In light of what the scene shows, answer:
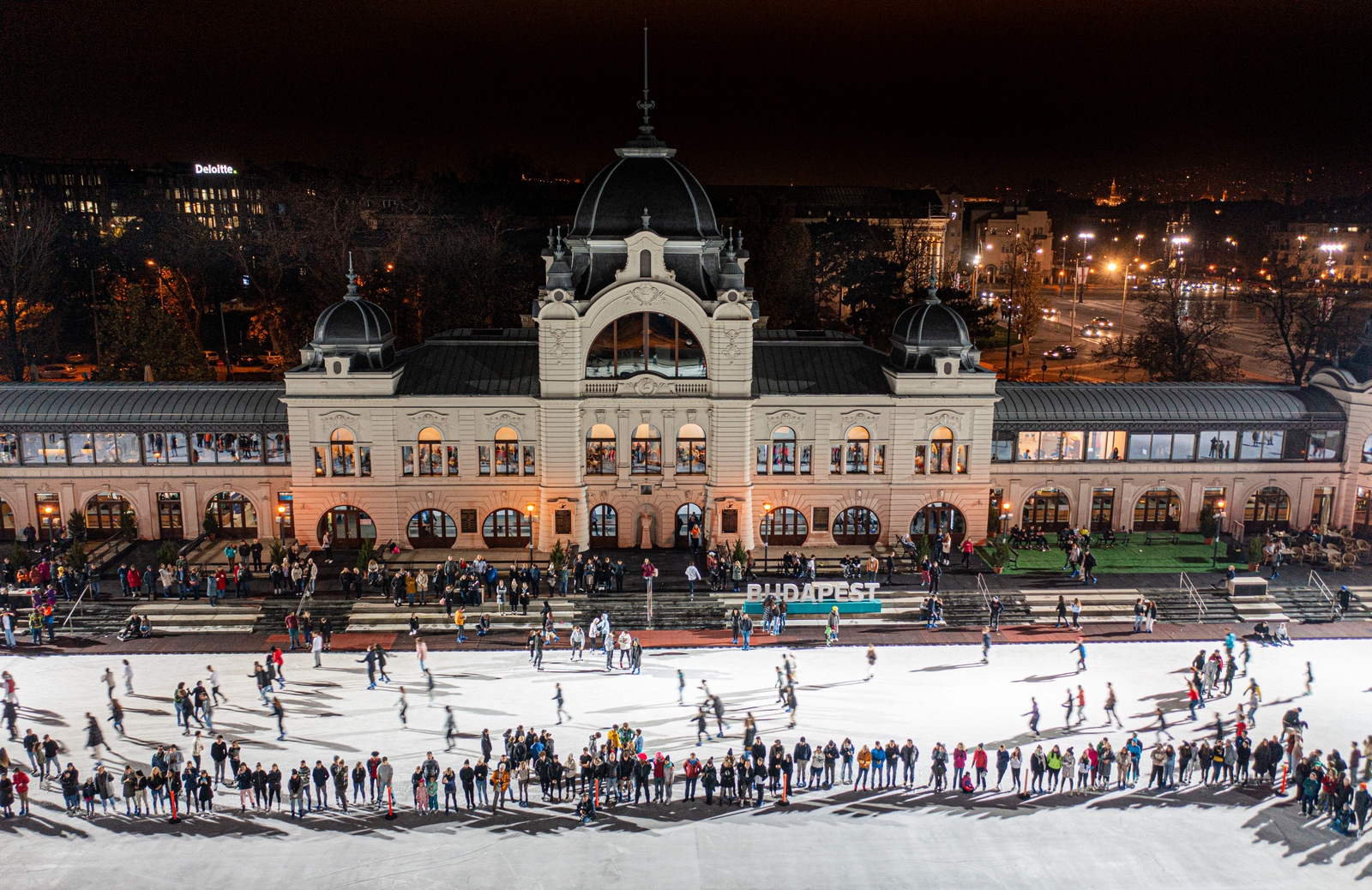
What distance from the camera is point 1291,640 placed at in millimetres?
49094

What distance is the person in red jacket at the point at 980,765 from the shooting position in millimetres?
35594

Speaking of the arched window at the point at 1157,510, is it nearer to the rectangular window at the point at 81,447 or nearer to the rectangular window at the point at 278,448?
the rectangular window at the point at 278,448

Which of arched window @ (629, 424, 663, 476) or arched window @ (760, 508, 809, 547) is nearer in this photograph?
arched window @ (629, 424, 663, 476)

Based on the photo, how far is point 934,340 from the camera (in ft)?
190

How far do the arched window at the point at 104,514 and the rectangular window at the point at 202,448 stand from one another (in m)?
4.66

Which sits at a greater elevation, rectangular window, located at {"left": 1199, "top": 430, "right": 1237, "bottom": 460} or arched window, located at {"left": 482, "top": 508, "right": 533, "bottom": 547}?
rectangular window, located at {"left": 1199, "top": 430, "right": 1237, "bottom": 460}

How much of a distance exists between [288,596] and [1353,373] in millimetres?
58891

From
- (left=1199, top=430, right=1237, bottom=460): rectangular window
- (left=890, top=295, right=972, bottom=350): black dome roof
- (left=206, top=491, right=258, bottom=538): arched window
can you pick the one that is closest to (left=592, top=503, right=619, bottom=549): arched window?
(left=890, top=295, right=972, bottom=350): black dome roof

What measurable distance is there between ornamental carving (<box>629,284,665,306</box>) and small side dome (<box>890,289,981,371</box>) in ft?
45.9

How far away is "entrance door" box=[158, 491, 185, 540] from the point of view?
194 ft

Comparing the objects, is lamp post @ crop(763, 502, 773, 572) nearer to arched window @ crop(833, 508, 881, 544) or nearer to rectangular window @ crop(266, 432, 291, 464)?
arched window @ crop(833, 508, 881, 544)

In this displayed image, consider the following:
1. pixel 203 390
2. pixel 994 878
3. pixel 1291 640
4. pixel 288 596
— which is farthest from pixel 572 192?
pixel 994 878

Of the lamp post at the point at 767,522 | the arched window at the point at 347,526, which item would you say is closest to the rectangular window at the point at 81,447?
the arched window at the point at 347,526

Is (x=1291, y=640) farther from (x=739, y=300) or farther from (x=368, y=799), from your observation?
(x=368, y=799)
